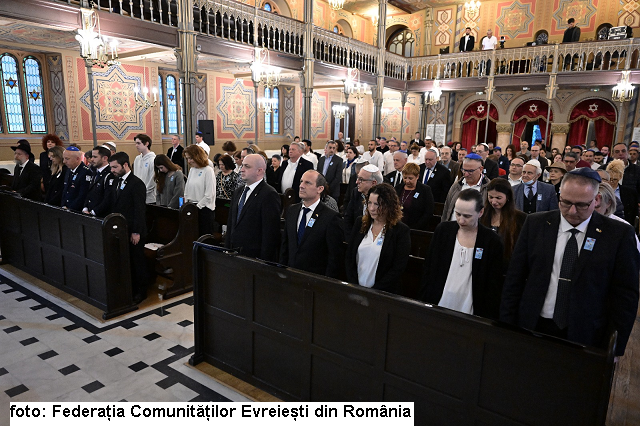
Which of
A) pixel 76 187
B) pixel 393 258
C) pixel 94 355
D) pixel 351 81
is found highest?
pixel 351 81

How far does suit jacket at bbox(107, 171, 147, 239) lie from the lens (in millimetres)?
4598

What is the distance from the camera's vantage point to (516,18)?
17.9 m

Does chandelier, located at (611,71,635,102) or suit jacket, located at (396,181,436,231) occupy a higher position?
chandelier, located at (611,71,635,102)

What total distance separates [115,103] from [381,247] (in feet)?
39.4

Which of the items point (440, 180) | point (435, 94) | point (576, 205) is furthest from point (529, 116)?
point (576, 205)

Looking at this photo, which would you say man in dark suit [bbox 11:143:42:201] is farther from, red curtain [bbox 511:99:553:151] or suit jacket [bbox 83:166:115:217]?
red curtain [bbox 511:99:553:151]

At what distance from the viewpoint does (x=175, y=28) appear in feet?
29.5

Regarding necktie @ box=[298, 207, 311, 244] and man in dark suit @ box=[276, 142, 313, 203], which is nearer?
necktie @ box=[298, 207, 311, 244]

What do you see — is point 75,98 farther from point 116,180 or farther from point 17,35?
point 116,180

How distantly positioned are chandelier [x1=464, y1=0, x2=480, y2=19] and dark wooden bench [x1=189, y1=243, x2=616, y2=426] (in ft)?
60.9

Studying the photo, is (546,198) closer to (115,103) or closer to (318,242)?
(318,242)

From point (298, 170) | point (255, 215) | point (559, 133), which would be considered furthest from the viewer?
point (559, 133)

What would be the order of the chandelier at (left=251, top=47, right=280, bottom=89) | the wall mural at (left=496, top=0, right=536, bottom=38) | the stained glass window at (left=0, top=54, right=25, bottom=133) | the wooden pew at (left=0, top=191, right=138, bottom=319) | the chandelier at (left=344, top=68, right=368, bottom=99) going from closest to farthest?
the wooden pew at (left=0, top=191, right=138, bottom=319) → the chandelier at (left=251, top=47, right=280, bottom=89) → the stained glass window at (left=0, top=54, right=25, bottom=133) → the chandelier at (left=344, top=68, right=368, bottom=99) → the wall mural at (left=496, top=0, right=536, bottom=38)

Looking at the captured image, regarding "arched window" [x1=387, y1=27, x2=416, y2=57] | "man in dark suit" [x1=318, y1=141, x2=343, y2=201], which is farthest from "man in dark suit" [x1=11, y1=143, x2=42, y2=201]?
"arched window" [x1=387, y1=27, x2=416, y2=57]
